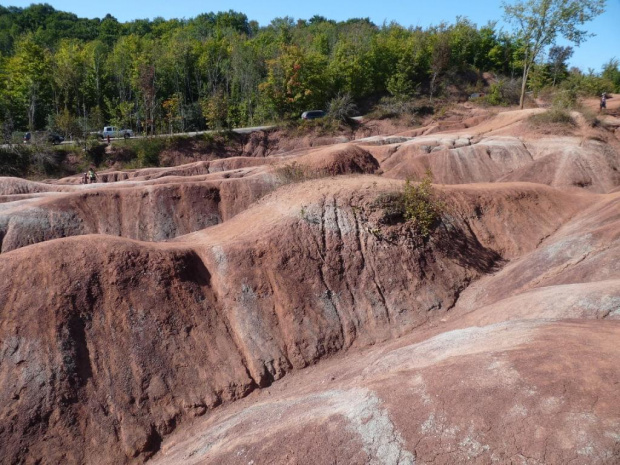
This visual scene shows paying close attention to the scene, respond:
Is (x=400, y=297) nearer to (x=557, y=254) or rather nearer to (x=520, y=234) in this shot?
(x=557, y=254)

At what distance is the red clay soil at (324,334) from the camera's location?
20.3ft

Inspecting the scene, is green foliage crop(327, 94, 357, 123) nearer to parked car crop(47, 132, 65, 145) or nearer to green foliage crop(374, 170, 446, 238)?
parked car crop(47, 132, 65, 145)

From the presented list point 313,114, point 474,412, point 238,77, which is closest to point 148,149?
point 313,114

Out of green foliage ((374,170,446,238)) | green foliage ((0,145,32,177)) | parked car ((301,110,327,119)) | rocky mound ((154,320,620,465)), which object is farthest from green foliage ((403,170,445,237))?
green foliage ((0,145,32,177))

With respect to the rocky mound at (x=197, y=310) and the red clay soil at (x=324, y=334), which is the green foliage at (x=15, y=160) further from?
the rocky mound at (x=197, y=310)

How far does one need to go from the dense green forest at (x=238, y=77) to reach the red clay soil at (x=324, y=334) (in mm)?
35473

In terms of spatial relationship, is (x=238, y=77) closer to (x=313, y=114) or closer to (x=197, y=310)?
(x=313, y=114)

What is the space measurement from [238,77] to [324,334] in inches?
2063

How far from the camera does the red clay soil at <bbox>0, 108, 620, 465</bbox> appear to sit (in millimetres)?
6199

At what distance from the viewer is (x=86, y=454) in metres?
9.75

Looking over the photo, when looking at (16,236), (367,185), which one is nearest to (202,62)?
(16,236)

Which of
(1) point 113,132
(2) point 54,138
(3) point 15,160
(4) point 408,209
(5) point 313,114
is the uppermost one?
(5) point 313,114

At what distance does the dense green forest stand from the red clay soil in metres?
35.5

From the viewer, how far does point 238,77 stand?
58.5 metres
